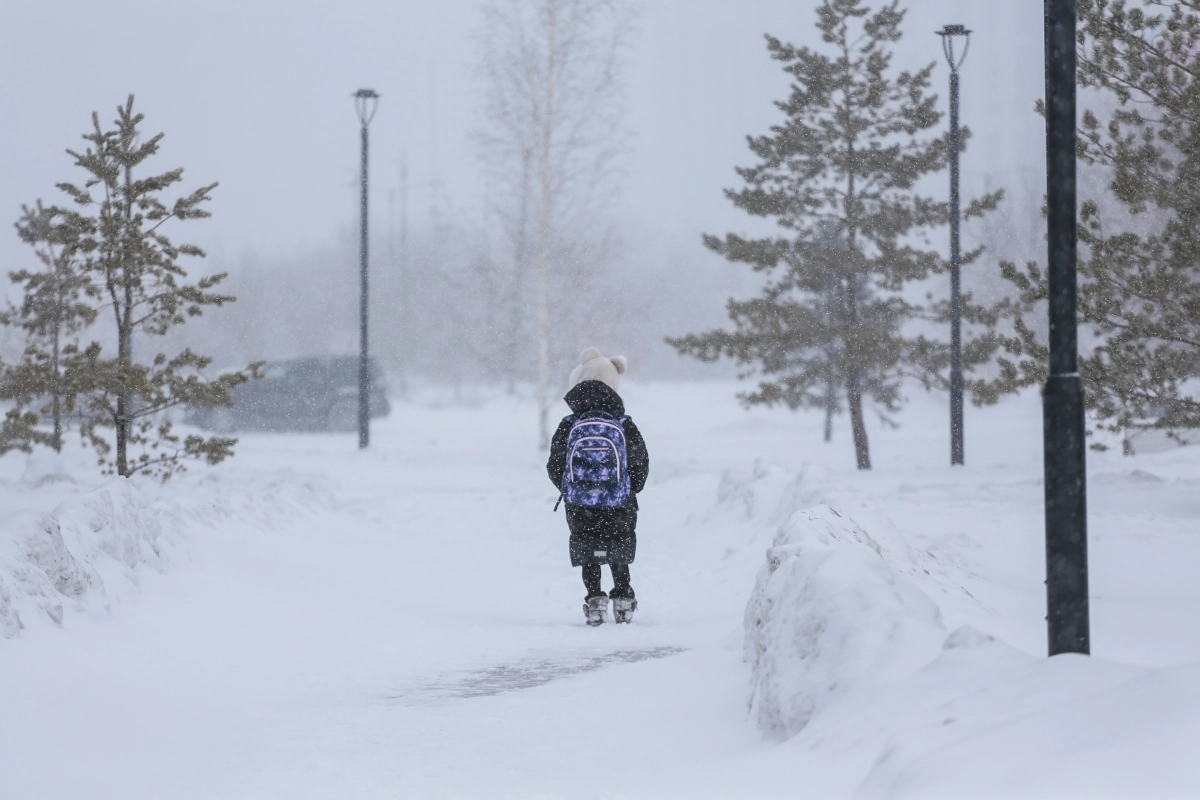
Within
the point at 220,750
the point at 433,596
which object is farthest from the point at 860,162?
the point at 220,750

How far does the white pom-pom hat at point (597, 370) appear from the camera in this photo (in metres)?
8.20

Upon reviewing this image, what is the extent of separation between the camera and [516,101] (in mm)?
24656

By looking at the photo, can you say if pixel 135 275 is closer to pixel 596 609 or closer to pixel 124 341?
pixel 124 341

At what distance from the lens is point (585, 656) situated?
22.6 ft

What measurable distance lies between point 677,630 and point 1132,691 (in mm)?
4920

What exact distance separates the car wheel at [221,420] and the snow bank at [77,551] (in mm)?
22334

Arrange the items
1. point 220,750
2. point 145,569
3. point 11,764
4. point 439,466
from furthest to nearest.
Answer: point 439,466 → point 145,569 → point 220,750 → point 11,764

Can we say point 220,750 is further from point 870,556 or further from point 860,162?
point 860,162

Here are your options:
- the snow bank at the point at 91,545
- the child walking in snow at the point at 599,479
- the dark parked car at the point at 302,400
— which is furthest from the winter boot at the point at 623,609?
the dark parked car at the point at 302,400

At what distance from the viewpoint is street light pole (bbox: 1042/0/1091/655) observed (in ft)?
13.2

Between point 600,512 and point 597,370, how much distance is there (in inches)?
38.7

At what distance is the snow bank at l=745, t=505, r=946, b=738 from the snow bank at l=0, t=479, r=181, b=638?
147 inches

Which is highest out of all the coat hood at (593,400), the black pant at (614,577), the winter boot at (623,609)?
the coat hood at (593,400)

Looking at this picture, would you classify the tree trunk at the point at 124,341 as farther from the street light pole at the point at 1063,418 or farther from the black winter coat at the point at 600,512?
the street light pole at the point at 1063,418
